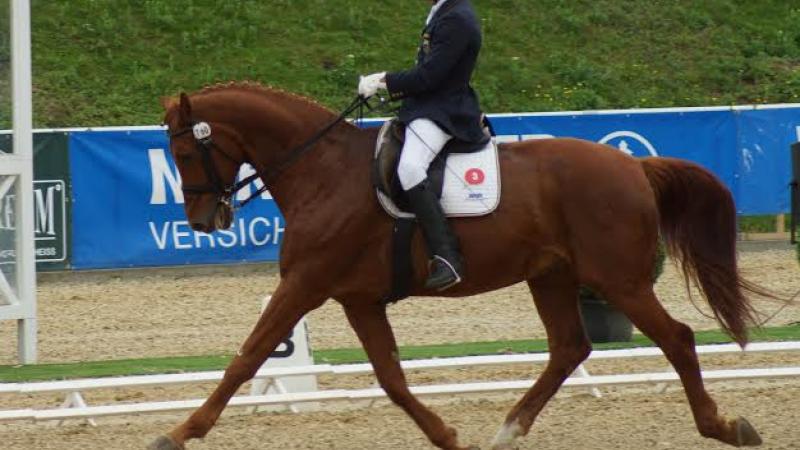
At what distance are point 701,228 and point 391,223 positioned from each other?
1779 mm

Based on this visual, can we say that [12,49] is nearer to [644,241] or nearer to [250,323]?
[250,323]

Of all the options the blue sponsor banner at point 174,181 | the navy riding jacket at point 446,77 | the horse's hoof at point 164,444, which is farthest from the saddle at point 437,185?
the blue sponsor banner at point 174,181

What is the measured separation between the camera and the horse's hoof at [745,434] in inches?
307

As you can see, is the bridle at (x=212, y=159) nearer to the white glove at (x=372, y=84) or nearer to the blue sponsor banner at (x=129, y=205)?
the white glove at (x=372, y=84)

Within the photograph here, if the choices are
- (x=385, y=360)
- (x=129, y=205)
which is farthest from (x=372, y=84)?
(x=129, y=205)

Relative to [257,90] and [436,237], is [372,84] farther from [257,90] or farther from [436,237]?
[436,237]

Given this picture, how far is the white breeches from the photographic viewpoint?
7.68 meters

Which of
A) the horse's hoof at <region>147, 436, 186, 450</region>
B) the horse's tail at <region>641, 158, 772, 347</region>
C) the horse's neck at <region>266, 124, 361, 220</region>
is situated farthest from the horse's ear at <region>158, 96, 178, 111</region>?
the horse's tail at <region>641, 158, 772, 347</region>

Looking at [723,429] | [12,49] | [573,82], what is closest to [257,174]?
[723,429]

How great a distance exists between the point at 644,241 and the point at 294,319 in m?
1.85

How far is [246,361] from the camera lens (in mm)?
7551

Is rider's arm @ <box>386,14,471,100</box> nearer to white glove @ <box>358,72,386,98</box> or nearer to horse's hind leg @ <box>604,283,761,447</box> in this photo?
white glove @ <box>358,72,386,98</box>

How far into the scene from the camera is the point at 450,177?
7883mm

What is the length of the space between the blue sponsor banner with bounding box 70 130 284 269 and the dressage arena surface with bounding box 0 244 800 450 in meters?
0.27
